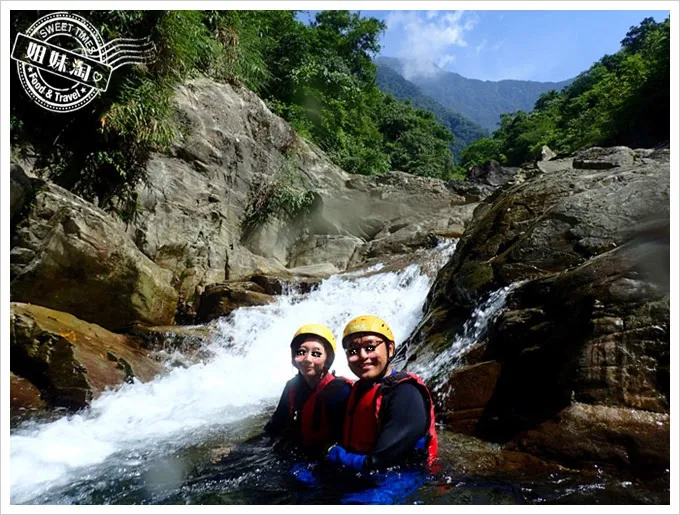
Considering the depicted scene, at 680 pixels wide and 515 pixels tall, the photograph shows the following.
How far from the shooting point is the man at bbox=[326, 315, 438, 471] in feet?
8.05

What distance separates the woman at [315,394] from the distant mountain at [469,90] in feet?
484

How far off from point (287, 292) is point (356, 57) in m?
17.5

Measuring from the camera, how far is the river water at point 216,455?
2586mm

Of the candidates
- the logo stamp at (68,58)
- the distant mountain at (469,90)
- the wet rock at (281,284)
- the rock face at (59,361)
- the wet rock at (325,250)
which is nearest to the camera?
the rock face at (59,361)

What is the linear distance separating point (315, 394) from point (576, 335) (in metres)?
1.85

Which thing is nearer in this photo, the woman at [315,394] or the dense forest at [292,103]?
the woman at [315,394]

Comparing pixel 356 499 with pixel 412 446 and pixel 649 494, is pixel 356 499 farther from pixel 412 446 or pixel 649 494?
pixel 649 494

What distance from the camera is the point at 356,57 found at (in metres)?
23.2

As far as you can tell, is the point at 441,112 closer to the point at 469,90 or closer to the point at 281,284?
the point at 469,90

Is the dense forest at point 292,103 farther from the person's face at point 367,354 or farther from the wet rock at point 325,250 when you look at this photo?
the person's face at point 367,354

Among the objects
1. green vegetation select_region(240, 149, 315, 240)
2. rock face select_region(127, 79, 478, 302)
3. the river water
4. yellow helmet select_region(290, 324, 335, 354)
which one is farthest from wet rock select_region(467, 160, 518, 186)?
yellow helmet select_region(290, 324, 335, 354)

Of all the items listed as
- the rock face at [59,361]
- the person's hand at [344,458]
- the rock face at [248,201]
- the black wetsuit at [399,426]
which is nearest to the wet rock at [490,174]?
the rock face at [248,201]

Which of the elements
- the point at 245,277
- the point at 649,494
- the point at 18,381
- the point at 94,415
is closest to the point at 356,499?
the point at 649,494

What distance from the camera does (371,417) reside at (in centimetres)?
261
